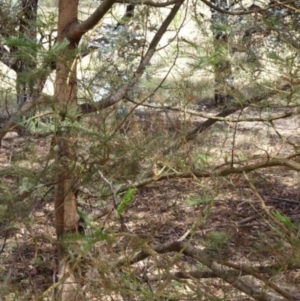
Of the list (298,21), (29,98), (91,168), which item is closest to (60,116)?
(91,168)

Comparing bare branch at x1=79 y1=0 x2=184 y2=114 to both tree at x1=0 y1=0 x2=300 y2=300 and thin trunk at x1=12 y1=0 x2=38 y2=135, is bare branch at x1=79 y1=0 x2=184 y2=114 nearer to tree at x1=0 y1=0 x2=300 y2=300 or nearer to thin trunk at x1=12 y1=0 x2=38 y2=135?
tree at x1=0 y1=0 x2=300 y2=300

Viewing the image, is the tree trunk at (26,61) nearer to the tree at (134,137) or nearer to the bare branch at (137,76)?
the tree at (134,137)

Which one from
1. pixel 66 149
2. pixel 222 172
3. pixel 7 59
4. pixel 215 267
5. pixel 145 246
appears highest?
pixel 7 59

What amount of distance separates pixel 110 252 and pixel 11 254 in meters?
1.15

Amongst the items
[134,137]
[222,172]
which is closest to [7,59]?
[134,137]

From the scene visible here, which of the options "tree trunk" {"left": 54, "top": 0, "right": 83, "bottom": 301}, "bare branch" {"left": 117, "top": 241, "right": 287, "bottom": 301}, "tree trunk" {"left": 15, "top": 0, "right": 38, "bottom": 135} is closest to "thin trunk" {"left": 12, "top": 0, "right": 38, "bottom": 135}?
"tree trunk" {"left": 15, "top": 0, "right": 38, "bottom": 135}

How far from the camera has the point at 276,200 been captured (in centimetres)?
577

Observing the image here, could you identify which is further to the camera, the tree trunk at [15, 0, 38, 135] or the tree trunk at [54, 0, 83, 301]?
the tree trunk at [54, 0, 83, 301]

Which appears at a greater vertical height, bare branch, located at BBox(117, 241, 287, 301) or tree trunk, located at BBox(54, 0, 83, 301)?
tree trunk, located at BBox(54, 0, 83, 301)

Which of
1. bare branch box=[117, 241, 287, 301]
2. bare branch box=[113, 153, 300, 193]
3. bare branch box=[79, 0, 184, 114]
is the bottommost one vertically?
bare branch box=[117, 241, 287, 301]

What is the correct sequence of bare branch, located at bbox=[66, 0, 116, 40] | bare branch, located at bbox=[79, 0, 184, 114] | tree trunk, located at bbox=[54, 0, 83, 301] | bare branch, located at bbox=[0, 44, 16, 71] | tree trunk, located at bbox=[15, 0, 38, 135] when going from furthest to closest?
1. bare branch, located at bbox=[0, 44, 16, 71]
2. bare branch, located at bbox=[66, 0, 116, 40]
3. bare branch, located at bbox=[79, 0, 184, 114]
4. tree trunk, located at bbox=[54, 0, 83, 301]
5. tree trunk, located at bbox=[15, 0, 38, 135]

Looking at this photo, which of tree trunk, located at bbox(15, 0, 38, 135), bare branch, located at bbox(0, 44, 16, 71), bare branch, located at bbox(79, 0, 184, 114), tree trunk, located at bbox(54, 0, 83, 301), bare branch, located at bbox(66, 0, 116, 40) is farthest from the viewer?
bare branch, located at bbox(0, 44, 16, 71)

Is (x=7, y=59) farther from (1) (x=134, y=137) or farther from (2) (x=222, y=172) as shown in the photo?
(2) (x=222, y=172)

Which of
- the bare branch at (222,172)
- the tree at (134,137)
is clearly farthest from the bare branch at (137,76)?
the bare branch at (222,172)
